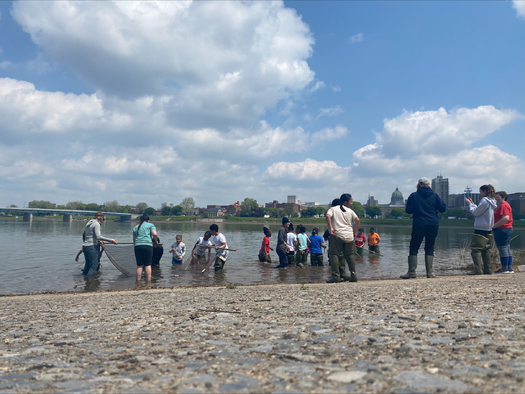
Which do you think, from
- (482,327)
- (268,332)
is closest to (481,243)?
(482,327)

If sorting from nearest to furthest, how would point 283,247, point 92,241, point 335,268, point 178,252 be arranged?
1. point 335,268
2. point 92,241
3. point 283,247
4. point 178,252

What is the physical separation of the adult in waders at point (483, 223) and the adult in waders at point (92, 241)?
11.9 meters

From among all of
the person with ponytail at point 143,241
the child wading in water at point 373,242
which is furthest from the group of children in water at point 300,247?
the person with ponytail at point 143,241

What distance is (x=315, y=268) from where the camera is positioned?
16328 mm

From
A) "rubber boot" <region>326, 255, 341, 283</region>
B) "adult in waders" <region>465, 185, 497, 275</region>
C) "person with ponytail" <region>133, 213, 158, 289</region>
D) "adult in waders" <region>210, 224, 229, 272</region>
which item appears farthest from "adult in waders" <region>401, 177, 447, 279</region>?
"adult in waders" <region>210, 224, 229, 272</region>

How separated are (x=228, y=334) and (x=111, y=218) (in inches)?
7416

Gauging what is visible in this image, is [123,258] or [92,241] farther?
[123,258]

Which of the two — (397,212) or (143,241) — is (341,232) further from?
(397,212)

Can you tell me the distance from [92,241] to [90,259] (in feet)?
2.79

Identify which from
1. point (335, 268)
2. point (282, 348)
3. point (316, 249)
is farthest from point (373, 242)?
point (282, 348)

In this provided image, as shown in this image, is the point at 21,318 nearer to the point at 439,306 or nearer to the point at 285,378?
the point at 285,378

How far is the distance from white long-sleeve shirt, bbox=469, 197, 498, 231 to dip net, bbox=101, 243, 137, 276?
12.0 m

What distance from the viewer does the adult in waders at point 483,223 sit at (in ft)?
32.5

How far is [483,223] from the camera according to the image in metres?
10.2
